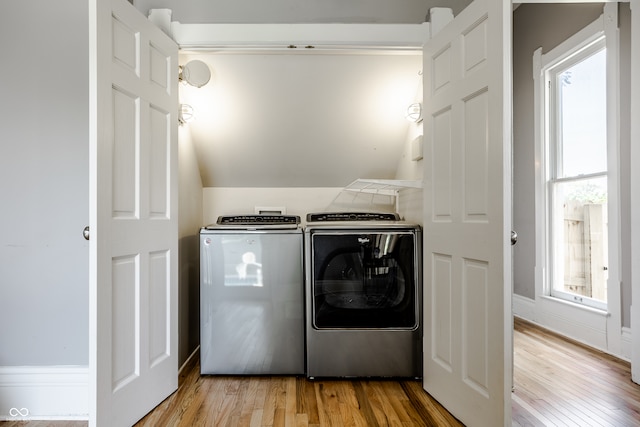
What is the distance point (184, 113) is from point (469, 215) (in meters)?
1.71

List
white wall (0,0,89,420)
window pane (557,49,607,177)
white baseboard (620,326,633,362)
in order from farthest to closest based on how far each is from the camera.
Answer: window pane (557,49,607,177) < white baseboard (620,326,633,362) < white wall (0,0,89,420)

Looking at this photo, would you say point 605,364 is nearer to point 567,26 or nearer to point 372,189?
point 372,189

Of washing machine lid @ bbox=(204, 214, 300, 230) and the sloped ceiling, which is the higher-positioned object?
the sloped ceiling

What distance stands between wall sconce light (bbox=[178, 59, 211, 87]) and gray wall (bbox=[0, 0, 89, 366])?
503mm

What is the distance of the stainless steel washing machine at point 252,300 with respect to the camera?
2.16m

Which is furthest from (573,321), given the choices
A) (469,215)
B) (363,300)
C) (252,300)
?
(252,300)

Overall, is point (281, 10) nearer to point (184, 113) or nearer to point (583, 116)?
point (184, 113)

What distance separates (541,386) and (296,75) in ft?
7.33

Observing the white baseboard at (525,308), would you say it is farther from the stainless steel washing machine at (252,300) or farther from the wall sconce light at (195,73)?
the wall sconce light at (195,73)

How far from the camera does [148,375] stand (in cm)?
174

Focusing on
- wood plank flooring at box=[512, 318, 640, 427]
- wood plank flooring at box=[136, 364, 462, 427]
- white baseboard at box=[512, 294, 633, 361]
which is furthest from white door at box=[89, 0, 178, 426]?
white baseboard at box=[512, 294, 633, 361]

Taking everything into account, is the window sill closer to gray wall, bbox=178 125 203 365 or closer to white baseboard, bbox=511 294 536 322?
white baseboard, bbox=511 294 536 322

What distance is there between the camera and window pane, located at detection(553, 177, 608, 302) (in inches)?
109

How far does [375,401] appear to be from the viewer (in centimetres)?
187
